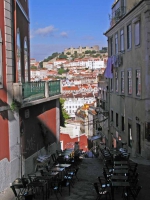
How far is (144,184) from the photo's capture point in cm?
1047

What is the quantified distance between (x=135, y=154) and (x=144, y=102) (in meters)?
3.21

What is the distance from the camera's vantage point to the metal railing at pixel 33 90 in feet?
38.9

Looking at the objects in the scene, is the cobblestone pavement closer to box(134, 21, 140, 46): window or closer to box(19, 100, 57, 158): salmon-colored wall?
box(19, 100, 57, 158): salmon-colored wall

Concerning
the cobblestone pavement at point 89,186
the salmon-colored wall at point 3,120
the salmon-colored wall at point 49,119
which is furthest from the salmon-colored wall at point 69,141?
the salmon-colored wall at point 3,120

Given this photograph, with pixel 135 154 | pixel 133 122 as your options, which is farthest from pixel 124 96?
pixel 135 154

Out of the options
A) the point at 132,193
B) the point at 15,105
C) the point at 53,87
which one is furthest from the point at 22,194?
the point at 53,87

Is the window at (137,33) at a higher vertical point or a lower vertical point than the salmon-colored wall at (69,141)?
higher

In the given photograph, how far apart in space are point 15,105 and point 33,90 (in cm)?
219

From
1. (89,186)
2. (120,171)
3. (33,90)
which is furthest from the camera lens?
(33,90)

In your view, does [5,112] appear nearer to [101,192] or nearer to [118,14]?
[101,192]

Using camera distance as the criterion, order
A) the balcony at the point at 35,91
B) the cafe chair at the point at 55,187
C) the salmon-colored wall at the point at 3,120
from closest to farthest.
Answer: the cafe chair at the point at 55,187
the salmon-colored wall at the point at 3,120
the balcony at the point at 35,91

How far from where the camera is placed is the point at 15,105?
10.8 m

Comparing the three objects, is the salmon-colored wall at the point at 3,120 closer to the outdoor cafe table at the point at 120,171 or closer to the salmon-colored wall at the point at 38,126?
the salmon-colored wall at the point at 38,126

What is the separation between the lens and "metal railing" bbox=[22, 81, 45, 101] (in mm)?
11851
